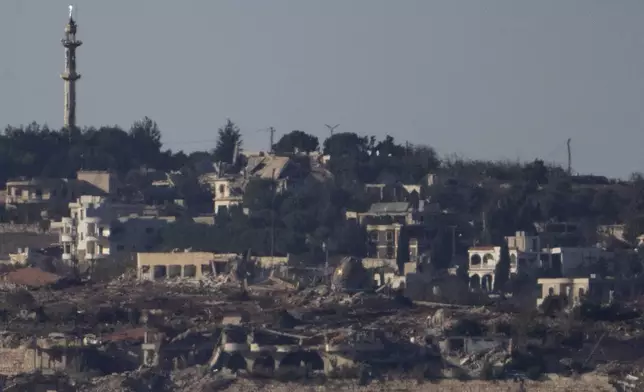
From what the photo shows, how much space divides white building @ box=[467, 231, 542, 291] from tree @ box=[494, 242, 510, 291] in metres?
0.14

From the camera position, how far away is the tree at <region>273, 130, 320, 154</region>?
83.6m

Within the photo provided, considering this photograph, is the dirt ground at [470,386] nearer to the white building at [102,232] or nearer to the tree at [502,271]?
the tree at [502,271]

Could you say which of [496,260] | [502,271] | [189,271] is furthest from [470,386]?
[189,271]

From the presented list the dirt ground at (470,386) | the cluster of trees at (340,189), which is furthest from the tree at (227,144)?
the dirt ground at (470,386)

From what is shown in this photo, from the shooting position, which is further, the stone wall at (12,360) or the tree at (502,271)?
the tree at (502,271)

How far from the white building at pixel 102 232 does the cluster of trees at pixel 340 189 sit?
765 millimetres

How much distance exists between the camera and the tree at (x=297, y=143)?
8362 cm

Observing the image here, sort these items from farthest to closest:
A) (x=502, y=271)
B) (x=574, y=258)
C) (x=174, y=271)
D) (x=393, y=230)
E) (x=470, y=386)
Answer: (x=393, y=230)
(x=574, y=258)
(x=174, y=271)
(x=502, y=271)
(x=470, y=386)

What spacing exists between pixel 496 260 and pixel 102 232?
9.75 metres

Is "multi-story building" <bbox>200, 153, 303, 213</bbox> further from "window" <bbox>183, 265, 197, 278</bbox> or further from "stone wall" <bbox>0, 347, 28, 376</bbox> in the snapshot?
"stone wall" <bbox>0, 347, 28, 376</bbox>

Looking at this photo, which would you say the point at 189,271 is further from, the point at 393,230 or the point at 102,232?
the point at 393,230

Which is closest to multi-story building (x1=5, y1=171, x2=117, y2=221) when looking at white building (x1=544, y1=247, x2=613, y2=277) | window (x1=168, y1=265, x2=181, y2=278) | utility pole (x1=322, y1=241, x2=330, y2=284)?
utility pole (x1=322, y1=241, x2=330, y2=284)

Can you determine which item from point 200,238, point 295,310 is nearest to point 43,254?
point 200,238

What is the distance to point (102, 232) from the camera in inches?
2803
